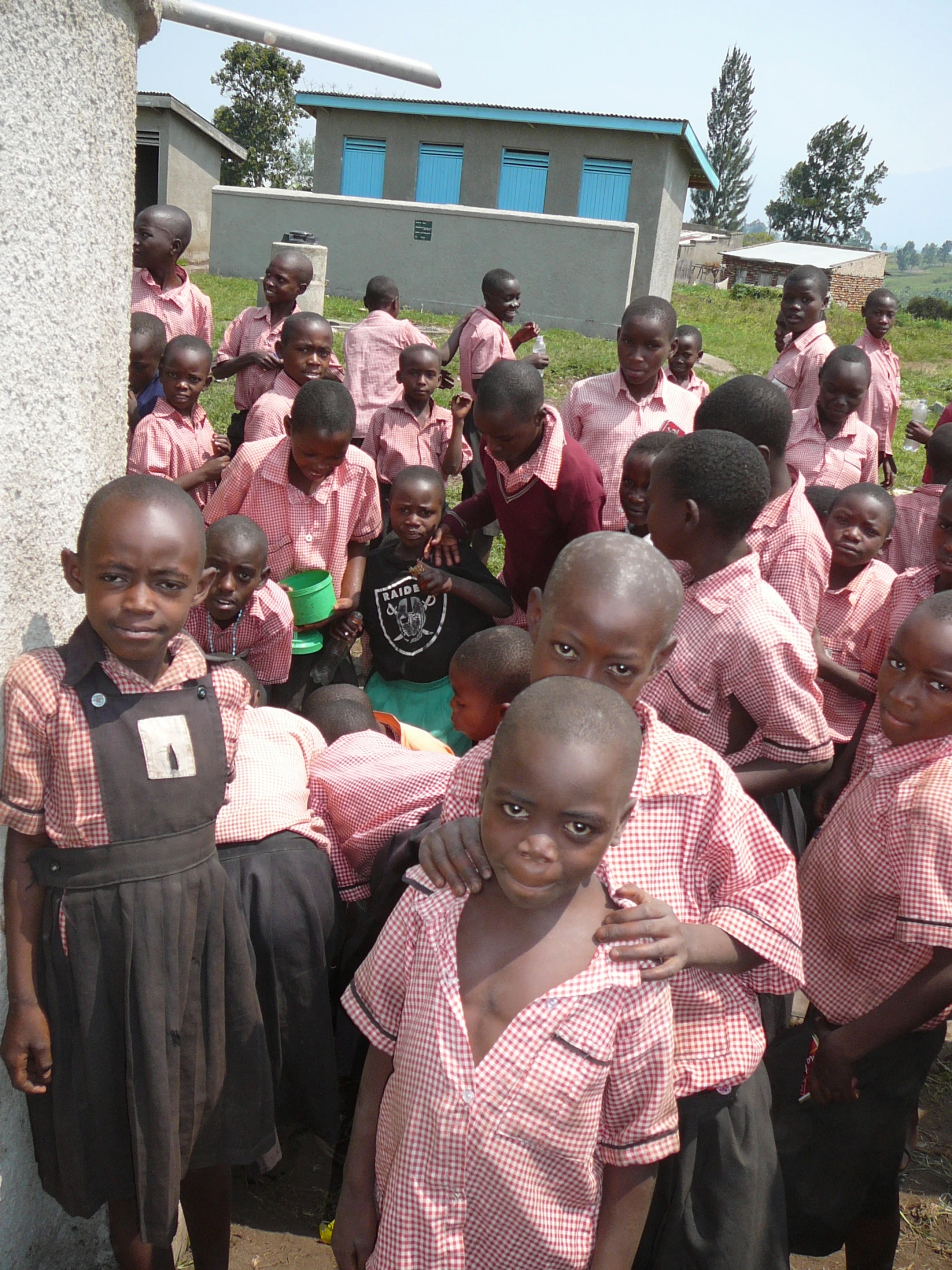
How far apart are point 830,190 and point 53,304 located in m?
68.7

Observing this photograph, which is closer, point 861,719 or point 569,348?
point 861,719

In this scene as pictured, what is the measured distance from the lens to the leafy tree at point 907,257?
155000 millimetres

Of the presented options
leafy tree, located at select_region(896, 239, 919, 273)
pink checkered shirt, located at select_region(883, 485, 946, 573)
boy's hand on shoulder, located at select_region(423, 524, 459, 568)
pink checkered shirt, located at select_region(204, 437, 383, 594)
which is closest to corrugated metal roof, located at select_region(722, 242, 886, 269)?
pink checkered shirt, located at select_region(883, 485, 946, 573)

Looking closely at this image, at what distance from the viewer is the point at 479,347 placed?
22.1ft

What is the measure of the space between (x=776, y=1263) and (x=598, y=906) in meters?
0.81

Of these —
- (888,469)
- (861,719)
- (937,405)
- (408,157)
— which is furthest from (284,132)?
(861,719)

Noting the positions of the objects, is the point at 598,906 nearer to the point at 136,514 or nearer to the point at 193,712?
the point at 193,712

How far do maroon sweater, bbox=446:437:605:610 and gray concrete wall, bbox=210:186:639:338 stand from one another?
12.8 m

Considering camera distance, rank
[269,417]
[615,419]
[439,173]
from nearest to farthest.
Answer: [269,417]
[615,419]
[439,173]

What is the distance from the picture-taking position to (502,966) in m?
1.49

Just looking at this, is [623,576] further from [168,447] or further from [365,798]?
[168,447]

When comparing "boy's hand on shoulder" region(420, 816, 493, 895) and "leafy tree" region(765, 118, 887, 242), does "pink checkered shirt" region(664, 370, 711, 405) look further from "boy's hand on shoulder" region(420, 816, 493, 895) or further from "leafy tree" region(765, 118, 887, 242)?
"leafy tree" region(765, 118, 887, 242)

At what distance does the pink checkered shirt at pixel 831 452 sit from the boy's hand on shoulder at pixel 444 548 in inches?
71.2

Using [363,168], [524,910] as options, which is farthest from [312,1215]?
[363,168]
